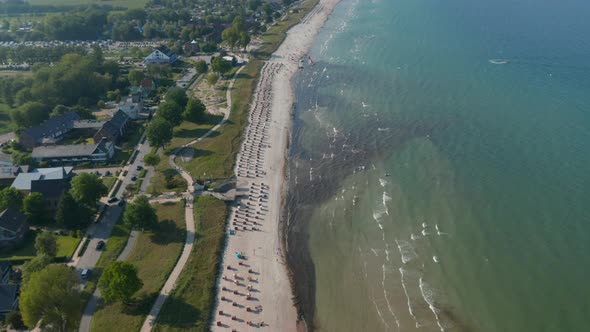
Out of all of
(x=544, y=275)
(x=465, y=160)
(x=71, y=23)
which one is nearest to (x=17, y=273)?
(x=544, y=275)

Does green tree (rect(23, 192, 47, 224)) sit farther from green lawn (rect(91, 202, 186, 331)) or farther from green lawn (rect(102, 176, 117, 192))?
green lawn (rect(91, 202, 186, 331))

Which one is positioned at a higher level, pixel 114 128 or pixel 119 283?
pixel 114 128

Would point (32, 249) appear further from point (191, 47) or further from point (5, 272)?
point (191, 47)

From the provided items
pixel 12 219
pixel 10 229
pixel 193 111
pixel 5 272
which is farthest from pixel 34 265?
pixel 193 111

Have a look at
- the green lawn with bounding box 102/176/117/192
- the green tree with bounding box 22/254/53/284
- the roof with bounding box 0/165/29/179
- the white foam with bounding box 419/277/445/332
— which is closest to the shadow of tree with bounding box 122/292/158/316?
the green tree with bounding box 22/254/53/284

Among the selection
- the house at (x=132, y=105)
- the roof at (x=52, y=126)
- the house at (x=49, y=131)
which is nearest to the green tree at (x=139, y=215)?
the house at (x=49, y=131)

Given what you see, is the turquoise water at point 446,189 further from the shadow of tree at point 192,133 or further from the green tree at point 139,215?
the green tree at point 139,215
